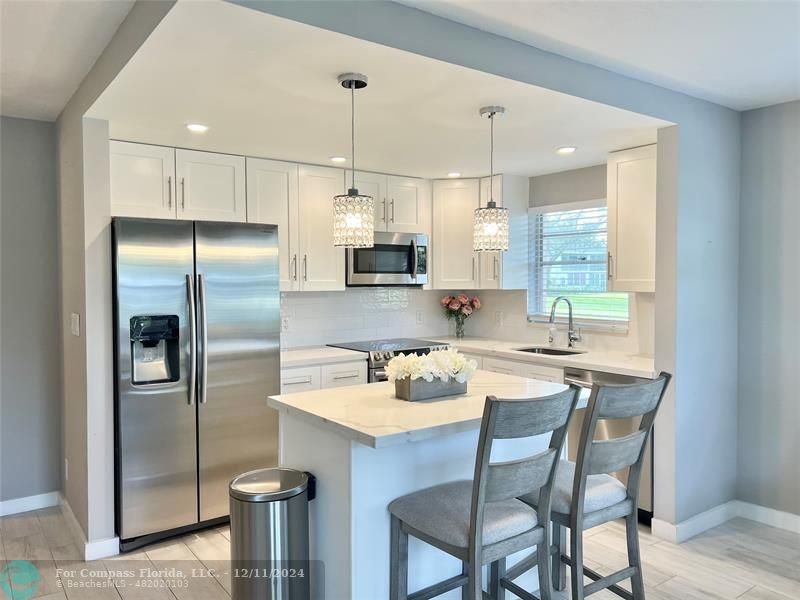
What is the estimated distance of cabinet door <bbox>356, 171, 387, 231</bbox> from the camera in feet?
14.3

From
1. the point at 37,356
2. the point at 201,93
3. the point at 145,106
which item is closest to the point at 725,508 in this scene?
the point at 201,93

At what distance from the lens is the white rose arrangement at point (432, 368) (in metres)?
2.36

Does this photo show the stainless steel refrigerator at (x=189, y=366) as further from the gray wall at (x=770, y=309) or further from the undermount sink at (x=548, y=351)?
the gray wall at (x=770, y=309)

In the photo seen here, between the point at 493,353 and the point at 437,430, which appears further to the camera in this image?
the point at 493,353

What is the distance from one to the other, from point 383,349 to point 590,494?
221cm

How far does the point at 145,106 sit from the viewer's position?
2697mm

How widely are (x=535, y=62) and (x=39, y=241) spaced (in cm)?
324

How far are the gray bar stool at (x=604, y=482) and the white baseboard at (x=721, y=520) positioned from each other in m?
1.11

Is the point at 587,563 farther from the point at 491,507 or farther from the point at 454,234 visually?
the point at 454,234

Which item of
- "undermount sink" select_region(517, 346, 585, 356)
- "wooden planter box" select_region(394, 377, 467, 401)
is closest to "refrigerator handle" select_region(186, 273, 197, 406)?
"wooden planter box" select_region(394, 377, 467, 401)

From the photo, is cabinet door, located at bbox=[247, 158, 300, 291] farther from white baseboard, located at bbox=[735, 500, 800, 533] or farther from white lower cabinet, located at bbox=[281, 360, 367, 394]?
white baseboard, located at bbox=[735, 500, 800, 533]

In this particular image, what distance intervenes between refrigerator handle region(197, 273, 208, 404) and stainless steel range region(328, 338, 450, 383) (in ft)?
3.92

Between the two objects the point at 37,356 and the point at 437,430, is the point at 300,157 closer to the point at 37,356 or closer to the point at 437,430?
the point at 37,356

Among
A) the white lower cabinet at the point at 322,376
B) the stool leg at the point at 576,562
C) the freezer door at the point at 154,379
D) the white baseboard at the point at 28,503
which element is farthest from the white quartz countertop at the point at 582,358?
the white baseboard at the point at 28,503
